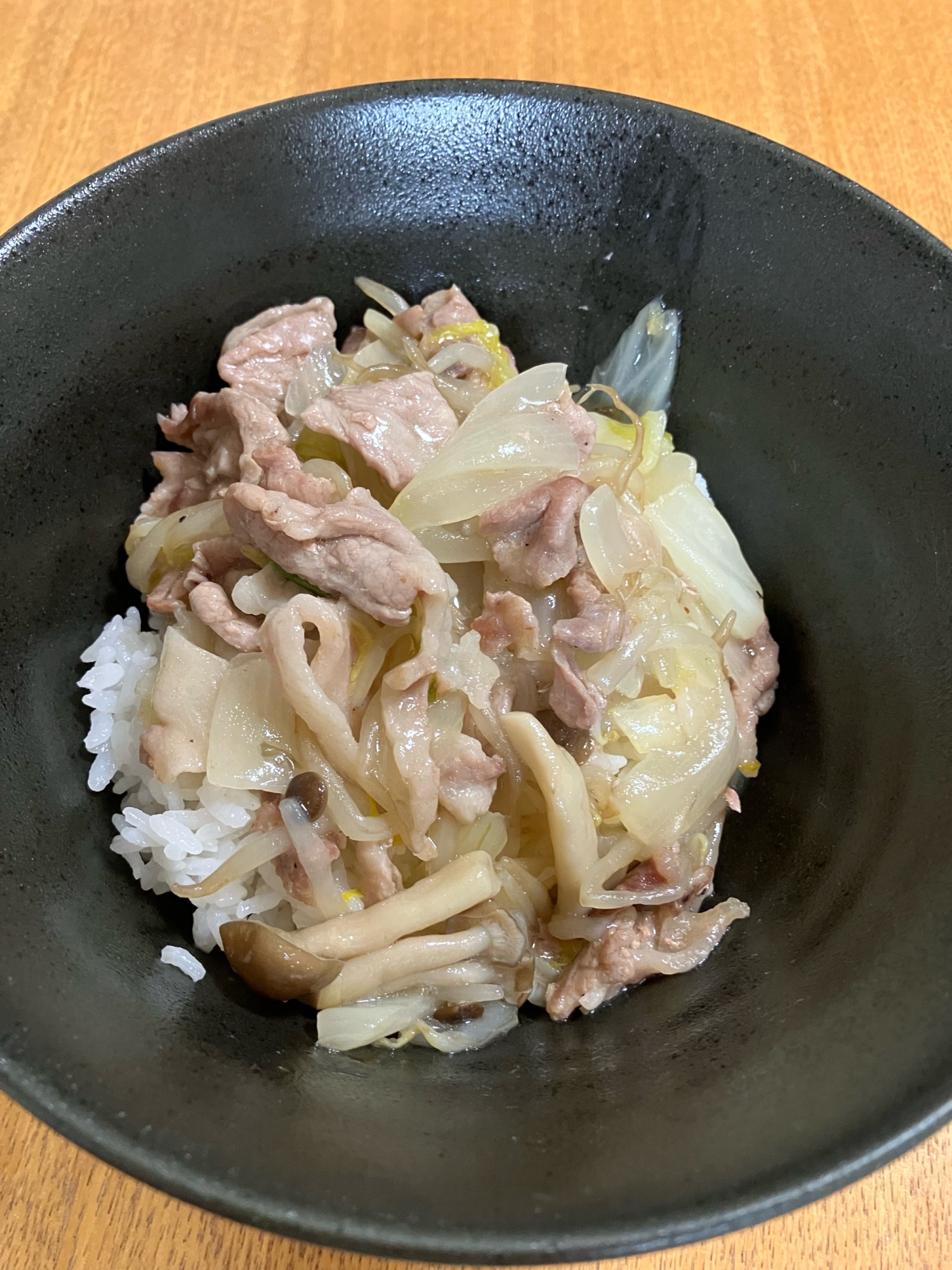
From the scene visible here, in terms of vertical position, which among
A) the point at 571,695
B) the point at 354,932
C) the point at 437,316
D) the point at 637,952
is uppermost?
the point at 437,316

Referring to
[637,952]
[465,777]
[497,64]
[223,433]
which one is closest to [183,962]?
[465,777]

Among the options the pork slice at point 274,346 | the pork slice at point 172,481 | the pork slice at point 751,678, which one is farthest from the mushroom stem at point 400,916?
the pork slice at point 274,346

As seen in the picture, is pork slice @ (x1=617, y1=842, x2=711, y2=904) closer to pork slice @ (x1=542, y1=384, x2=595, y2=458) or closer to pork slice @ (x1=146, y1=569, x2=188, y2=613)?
pork slice @ (x1=542, y1=384, x2=595, y2=458)

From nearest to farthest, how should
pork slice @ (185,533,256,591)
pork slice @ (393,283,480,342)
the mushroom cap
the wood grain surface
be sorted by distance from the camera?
the mushroom cap < pork slice @ (185,533,256,591) < pork slice @ (393,283,480,342) < the wood grain surface

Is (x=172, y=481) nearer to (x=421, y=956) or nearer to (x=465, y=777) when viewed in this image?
(x=465, y=777)

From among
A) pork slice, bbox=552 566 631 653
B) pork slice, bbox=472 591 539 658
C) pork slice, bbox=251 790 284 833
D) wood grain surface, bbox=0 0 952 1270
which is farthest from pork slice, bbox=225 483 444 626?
wood grain surface, bbox=0 0 952 1270

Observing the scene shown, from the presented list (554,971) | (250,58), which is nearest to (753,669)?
(554,971)

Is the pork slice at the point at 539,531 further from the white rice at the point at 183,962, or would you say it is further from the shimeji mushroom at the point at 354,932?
the white rice at the point at 183,962

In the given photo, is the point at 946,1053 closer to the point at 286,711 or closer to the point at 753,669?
the point at 753,669
